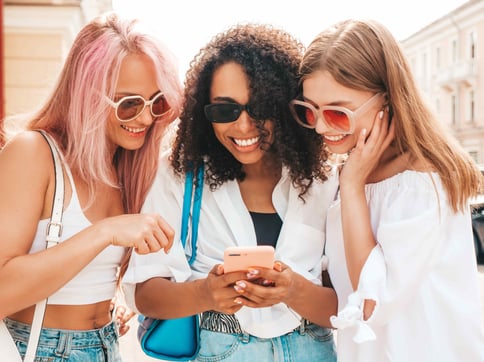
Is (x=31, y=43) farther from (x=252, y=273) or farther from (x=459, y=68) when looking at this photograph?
(x=459, y=68)

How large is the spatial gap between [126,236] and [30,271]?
1.13 ft

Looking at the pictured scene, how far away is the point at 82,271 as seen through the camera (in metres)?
2.40

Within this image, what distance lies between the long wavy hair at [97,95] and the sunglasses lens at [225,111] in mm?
259

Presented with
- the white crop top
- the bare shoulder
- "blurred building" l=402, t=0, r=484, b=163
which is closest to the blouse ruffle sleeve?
the white crop top

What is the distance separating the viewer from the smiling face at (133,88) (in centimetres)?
Result: 256

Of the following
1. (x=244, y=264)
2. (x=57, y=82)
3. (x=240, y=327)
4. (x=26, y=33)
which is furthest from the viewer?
Answer: (x=26, y=33)

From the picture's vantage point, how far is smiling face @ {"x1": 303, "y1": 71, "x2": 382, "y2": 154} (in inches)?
92.1

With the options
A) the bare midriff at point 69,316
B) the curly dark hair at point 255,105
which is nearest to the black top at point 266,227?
the curly dark hair at point 255,105

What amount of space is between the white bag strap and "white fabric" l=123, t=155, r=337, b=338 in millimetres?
344

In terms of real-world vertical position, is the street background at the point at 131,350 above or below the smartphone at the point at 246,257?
below

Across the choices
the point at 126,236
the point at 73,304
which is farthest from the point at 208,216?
the point at 73,304

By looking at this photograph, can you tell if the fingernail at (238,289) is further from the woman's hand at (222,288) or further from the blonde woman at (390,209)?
the blonde woman at (390,209)

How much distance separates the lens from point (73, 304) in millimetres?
2389

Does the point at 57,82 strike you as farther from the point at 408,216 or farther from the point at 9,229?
the point at 408,216
